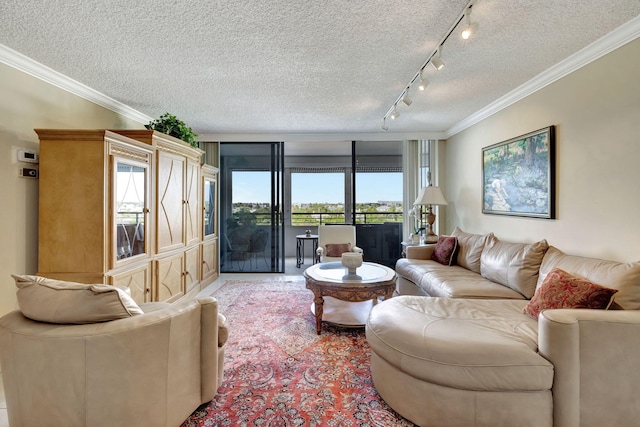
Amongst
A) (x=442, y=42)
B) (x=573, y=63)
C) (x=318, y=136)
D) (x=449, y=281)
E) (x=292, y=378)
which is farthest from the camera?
(x=318, y=136)

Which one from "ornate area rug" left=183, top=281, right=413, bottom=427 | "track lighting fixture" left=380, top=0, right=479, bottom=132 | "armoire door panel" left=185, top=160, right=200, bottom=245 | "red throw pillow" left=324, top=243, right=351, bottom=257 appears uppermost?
"track lighting fixture" left=380, top=0, right=479, bottom=132

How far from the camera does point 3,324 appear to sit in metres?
1.42

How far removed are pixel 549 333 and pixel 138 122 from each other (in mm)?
4769

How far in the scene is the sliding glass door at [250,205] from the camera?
5191 millimetres

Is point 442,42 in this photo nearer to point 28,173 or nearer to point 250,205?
point 28,173

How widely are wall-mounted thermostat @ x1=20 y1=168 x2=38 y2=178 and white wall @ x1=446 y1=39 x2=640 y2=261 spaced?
465 cm

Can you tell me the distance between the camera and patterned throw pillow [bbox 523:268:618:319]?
5.61 ft

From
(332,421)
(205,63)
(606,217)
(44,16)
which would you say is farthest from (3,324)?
(606,217)

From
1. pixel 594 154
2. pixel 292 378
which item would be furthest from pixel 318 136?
pixel 292 378

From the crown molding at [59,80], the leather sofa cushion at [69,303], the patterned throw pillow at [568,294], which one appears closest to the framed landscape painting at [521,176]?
the patterned throw pillow at [568,294]

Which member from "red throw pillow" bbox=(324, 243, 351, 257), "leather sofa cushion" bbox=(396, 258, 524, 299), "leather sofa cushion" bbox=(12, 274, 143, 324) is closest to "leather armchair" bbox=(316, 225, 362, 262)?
"red throw pillow" bbox=(324, 243, 351, 257)

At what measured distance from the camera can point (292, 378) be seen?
81.6 inches

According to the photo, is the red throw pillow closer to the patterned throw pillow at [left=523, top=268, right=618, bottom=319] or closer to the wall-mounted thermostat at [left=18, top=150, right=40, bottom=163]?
the patterned throw pillow at [left=523, top=268, right=618, bottom=319]

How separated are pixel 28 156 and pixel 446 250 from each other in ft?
14.2
